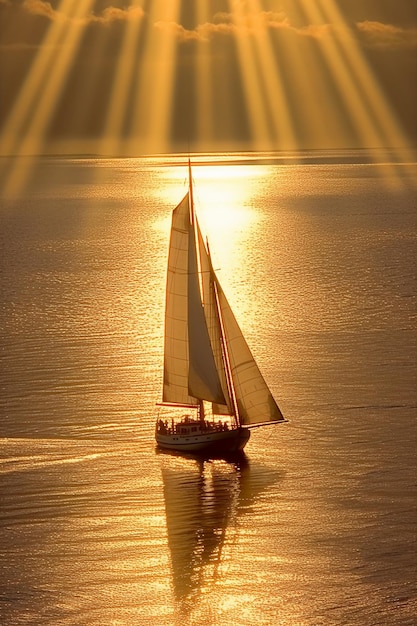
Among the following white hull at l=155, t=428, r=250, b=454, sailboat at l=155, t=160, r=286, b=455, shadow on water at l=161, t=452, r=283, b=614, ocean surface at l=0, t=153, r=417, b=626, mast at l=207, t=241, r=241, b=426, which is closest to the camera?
ocean surface at l=0, t=153, r=417, b=626

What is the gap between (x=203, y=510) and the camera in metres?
40.7

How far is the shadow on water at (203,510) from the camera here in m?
35.7

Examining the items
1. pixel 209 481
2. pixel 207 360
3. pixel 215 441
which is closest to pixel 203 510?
pixel 209 481

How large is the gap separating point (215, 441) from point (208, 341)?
3.77 metres

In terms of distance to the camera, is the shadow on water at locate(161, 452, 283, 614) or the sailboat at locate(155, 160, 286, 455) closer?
the shadow on water at locate(161, 452, 283, 614)

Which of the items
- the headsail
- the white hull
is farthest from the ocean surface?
the headsail

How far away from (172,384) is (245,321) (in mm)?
30468

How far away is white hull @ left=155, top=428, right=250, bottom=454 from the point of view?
150 ft

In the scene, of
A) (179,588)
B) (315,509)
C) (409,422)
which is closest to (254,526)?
(315,509)

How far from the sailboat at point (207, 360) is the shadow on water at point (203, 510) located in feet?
3.06

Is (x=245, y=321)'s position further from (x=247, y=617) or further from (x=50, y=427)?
(x=247, y=617)

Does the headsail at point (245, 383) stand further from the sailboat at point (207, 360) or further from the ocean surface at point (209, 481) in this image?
the ocean surface at point (209, 481)

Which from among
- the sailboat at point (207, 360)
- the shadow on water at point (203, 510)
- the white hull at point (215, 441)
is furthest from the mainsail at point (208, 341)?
the shadow on water at point (203, 510)

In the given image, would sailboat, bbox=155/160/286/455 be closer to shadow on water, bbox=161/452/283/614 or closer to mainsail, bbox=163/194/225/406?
mainsail, bbox=163/194/225/406
